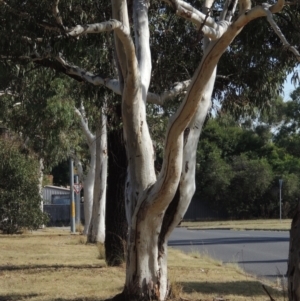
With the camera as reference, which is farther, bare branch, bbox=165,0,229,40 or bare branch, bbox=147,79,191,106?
bare branch, bbox=147,79,191,106

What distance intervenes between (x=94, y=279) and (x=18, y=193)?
18.1 m

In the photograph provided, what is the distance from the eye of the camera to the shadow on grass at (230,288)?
12.1m

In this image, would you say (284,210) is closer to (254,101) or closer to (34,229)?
(34,229)

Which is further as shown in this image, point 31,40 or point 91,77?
point 91,77

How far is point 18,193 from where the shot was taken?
3142cm

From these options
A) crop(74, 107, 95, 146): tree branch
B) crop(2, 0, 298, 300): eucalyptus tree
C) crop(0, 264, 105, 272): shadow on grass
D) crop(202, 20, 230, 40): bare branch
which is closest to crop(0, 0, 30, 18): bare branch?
crop(2, 0, 298, 300): eucalyptus tree

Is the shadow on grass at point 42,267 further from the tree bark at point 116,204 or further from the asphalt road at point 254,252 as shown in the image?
the asphalt road at point 254,252

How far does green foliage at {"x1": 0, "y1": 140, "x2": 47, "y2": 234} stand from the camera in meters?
31.2

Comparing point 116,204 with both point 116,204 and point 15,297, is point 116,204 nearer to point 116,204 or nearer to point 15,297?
point 116,204

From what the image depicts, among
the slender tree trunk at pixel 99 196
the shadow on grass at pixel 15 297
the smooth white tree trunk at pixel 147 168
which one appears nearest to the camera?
the smooth white tree trunk at pixel 147 168

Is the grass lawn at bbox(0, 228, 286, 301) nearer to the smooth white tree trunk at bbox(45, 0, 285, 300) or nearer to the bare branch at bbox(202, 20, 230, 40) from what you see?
the smooth white tree trunk at bbox(45, 0, 285, 300)

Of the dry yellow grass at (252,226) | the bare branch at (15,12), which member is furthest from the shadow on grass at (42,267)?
the dry yellow grass at (252,226)

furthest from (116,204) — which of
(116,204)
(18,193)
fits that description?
(18,193)

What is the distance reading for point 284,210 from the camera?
5428 cm
